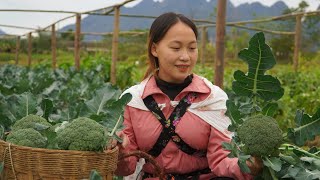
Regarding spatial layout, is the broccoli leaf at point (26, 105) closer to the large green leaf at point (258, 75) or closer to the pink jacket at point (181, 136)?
the pink jacket at point (181, 136)

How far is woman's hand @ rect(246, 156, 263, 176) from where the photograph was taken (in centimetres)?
222

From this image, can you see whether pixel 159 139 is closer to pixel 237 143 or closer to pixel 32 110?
pixel 237 143

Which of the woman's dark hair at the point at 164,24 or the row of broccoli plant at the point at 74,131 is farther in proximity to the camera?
the woman's dark hair at the point at 164,24

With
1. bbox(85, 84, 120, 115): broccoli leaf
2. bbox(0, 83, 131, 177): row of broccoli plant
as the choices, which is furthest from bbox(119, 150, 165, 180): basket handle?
bbox(85, 84, 120, 115): broccoli leaf

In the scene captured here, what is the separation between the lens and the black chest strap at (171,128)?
264 cm

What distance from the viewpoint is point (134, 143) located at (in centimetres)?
273

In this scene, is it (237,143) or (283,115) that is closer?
(237,143)

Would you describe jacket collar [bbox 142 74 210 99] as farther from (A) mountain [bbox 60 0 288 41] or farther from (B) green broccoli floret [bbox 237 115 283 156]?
(A) mountain [bbox 60 0 288 41]

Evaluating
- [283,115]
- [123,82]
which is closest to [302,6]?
[123,82]

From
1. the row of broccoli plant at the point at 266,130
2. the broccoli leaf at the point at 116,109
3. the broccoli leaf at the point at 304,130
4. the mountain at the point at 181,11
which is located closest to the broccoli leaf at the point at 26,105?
the broccoli leaf at the point at 116,109

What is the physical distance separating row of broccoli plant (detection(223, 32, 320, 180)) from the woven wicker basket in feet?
1.98

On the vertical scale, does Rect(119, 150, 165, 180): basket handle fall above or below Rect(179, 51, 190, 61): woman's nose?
below

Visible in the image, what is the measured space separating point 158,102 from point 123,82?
8248 mm

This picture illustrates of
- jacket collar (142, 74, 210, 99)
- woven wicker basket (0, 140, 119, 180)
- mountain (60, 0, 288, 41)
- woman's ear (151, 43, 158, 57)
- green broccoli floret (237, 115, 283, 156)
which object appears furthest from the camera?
mountain (60, 0, 288, 41)
